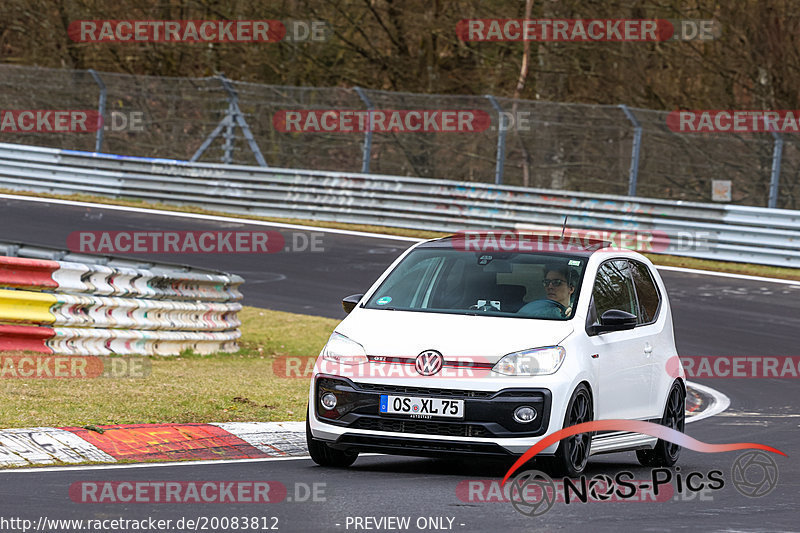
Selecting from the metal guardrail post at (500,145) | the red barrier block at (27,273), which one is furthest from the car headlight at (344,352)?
the metal guardrail post at (500,145)

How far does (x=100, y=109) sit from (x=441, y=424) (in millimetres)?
23142

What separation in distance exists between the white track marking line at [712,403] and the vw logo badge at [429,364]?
16.1 feet

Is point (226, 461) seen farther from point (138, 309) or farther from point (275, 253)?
point (275, 253)

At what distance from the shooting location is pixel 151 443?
9125 millimetres

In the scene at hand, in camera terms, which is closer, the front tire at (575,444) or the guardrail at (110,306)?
the front tire at (575,444)

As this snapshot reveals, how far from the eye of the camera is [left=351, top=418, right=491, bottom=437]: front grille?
8.22 m

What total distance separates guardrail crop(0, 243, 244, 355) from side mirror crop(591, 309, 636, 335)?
6164 millimetres

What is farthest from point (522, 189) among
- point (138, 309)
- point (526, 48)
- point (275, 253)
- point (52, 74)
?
point (138, 309)

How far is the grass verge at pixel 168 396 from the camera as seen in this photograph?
9.75m

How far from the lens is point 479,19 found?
1312 inches

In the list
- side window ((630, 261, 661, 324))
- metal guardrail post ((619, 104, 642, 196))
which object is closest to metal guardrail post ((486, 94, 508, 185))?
metal guardrail post ((619, 104, 642, 196))
